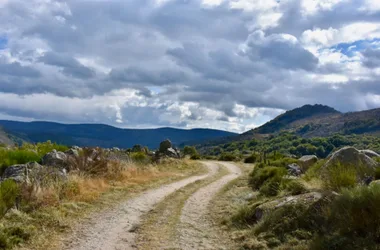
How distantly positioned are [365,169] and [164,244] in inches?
313

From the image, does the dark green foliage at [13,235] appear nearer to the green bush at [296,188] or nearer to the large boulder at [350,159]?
the green bush at [296,188]

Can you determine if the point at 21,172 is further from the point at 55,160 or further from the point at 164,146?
the point at 164,146

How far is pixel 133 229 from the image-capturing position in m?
10.5

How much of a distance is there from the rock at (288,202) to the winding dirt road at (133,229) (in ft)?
4.67

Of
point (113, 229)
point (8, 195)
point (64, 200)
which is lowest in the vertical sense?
point (113, 229)

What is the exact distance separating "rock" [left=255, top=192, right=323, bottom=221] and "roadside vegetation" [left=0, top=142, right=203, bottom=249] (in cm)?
528

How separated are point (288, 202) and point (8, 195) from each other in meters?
7.67

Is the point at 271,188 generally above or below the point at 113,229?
above

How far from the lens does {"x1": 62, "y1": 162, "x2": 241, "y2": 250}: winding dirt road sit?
9.18 m

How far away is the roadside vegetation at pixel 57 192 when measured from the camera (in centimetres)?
943

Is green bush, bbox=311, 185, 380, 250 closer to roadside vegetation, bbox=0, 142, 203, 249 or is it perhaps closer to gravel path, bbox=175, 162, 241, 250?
gravel path, bbox=175, 162, 241, 250

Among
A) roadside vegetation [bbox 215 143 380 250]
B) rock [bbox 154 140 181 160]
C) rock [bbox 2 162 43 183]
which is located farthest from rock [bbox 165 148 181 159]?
roadside vegetation [bbox 215 143 380 250]

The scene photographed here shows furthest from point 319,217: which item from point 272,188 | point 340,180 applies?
point 272,188

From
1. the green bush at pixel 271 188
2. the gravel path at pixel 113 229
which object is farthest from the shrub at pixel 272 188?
the gravel path at pixel 113 229
